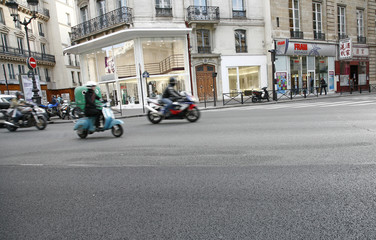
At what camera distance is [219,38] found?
22.0m

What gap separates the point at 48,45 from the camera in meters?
38.5

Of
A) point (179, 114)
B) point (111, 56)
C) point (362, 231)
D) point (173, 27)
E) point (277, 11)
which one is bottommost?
point (362, 231)

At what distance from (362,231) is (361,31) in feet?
112

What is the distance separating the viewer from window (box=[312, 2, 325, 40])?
25.2 meters

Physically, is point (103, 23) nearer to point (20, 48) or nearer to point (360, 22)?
point (20, 48)

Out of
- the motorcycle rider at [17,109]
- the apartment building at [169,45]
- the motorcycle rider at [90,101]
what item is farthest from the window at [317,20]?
the motorcycle rider at [17,109]

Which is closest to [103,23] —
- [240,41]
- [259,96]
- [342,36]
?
[240,41]

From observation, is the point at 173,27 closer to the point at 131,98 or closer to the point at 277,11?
the point at 131,98

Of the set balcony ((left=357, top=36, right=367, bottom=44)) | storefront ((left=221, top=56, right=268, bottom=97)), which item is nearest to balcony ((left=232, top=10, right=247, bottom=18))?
storefront ((left=221, top=56, right=268, bottom=97))

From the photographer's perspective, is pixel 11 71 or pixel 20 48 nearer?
pixel 11 71

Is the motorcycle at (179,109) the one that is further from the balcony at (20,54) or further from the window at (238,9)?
the balcony at (20,54)

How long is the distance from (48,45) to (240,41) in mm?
31254

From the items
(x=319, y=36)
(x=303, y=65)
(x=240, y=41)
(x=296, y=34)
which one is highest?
(x=296, y=34)

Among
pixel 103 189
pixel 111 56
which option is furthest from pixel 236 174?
pixel 111 56
